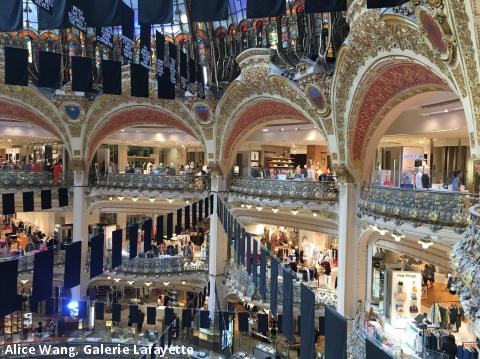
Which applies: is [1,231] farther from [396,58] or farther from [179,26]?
[396,58]

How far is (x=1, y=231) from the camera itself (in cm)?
2686

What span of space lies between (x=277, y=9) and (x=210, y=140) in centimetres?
1339

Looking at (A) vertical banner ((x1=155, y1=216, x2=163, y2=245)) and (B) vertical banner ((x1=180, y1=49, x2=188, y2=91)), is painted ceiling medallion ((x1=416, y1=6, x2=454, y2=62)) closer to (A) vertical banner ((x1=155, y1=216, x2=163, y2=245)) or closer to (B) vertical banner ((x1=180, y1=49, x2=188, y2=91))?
(B) vertical banner ((x1=180, y1=49, x2=188, y2=91))

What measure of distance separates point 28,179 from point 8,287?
15300 millimetres

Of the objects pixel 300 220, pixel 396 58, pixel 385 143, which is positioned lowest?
pixel 300 220

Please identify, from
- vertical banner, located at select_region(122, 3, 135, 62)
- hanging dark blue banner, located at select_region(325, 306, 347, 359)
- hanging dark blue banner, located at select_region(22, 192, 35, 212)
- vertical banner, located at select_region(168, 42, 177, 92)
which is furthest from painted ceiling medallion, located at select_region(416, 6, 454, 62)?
hanging dark blue banner, located at select_region(22, 192, 35, 212)

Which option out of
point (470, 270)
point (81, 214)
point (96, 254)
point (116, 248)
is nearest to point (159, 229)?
point (116, 248)

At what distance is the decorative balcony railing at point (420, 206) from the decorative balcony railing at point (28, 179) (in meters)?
17.2

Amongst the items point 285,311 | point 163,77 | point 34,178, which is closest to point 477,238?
point 285,311

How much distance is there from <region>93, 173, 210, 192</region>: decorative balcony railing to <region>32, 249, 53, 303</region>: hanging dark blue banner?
12047mm

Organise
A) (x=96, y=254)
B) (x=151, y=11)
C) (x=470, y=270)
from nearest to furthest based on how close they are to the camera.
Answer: (x=470, y=270) → (x=151, y=11) → (x=96, y=254)

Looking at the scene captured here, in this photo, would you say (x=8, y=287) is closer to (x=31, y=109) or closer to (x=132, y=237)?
(x=132, y=237)

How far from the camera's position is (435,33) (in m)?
8.16

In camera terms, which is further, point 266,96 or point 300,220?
point 300,220
